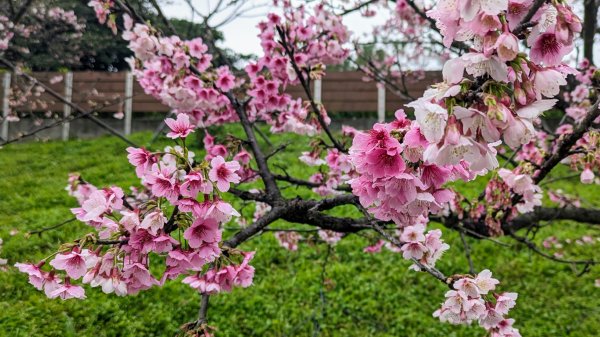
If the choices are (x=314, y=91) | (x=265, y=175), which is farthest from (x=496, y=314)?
(x=314, y=91)

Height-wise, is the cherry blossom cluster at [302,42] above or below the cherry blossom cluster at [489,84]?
above

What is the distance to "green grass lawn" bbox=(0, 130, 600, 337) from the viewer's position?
3.25 m

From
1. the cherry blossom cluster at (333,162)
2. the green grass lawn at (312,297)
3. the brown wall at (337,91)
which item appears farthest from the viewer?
the brown wall at (337,91)

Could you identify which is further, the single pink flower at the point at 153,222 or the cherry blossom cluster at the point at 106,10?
the cherry blossom cluster at the point at 106,10

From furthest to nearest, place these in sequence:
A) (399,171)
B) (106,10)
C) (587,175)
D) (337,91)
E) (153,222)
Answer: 1. (337,91)
2. (106,10)
3. (587,175)
4. (153,222)
5. (399,171)

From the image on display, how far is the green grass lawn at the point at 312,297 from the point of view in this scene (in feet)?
10.7

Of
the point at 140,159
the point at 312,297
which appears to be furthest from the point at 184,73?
the point at 312,297

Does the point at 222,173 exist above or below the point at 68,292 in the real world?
above

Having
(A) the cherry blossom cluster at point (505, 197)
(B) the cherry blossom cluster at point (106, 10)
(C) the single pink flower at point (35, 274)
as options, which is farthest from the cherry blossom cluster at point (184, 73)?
(A) the cherry blossom cluster at point (505, 197)

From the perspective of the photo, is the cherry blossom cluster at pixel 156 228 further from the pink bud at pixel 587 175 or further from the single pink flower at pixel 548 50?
the pink bud at pixel 587 175

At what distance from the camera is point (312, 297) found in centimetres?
390

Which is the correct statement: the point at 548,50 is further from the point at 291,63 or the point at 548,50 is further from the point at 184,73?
the point at 184,73

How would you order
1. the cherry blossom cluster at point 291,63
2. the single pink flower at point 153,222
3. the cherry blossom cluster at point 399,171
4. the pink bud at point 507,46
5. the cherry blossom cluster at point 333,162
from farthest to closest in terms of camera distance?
the cherry blossom cluster at point 291,63, the cherry blossom cluster at point 333,162, the single pink flower at point 153,222, the cherry blossom cluster at point 399,171, the pink bud at point 507,46

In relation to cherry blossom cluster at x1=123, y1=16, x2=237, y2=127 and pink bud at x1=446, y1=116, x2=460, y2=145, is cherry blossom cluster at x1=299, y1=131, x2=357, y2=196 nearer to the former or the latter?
cherry blossom cluster at x1=123, y1=16, x2=237, y2=127
